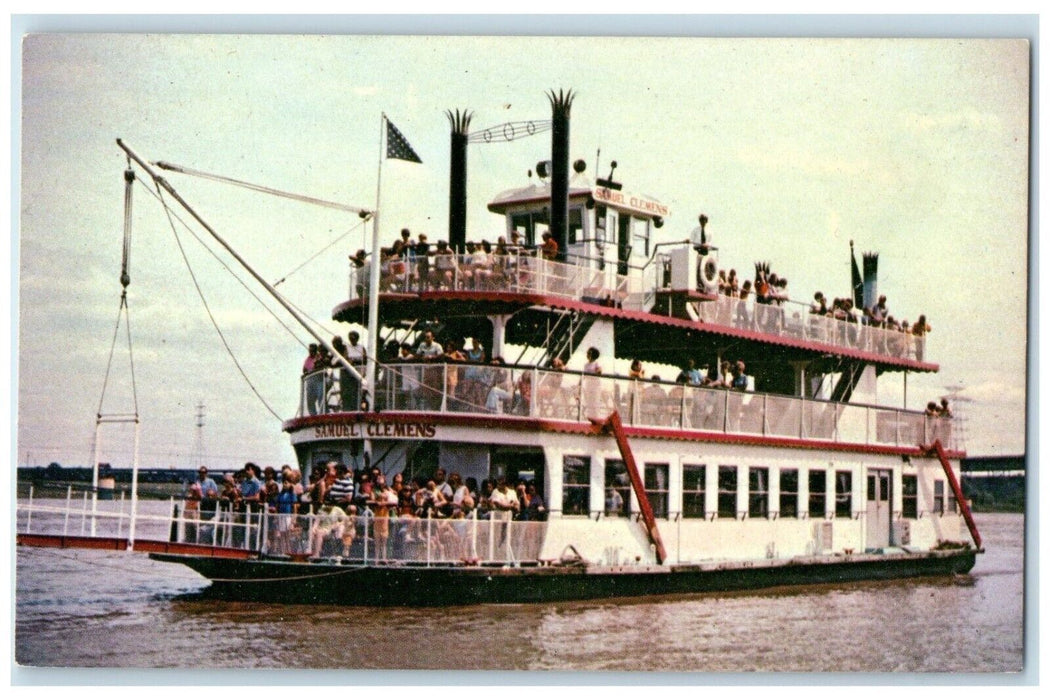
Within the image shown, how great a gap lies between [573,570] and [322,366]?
440 cm

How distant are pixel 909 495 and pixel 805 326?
3822mm

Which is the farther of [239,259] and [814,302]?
[814,302]

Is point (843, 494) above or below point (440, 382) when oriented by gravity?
below

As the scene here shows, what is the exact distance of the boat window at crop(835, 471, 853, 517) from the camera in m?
24.3

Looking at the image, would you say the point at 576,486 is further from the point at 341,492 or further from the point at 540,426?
the point at 341,492

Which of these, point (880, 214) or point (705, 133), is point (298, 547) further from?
point (880, 214)

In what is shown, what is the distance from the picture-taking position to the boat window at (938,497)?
26.7 meters

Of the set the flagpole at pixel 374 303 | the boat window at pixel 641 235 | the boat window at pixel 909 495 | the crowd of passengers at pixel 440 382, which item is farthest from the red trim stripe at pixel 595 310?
the boat window at pixel 909 495

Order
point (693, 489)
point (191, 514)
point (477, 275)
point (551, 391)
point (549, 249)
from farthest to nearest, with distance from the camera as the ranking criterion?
point (693, 489)
point (549, 249)
point (477, 275)
point (551, 391)
point (191, 514)

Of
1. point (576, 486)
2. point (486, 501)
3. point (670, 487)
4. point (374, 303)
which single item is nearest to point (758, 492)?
point (670, 487)

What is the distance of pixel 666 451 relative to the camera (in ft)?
70.3

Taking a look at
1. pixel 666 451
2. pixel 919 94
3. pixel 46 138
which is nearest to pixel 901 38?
pixel 919 94

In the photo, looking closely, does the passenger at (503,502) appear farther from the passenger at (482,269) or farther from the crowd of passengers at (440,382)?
the passenger at (482,269)

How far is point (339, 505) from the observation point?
1867 centimetres
